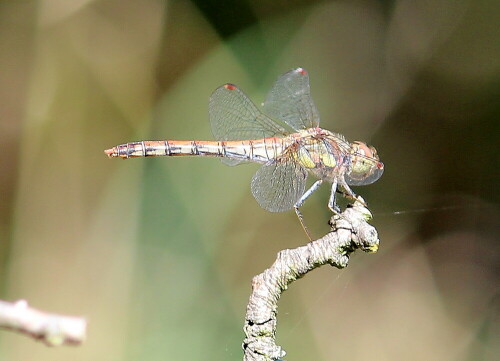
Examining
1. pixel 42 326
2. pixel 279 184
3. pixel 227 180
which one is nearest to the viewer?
pixel 42 326

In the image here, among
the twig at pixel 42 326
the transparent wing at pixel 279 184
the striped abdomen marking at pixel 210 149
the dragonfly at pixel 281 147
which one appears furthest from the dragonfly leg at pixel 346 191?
the twig at pixel 42 326

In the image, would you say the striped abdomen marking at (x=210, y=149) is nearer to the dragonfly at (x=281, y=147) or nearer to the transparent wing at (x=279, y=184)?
the dragonfly at (x=281, y=147)

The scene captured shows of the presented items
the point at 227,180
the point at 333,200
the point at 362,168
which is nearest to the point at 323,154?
the point at 362,168

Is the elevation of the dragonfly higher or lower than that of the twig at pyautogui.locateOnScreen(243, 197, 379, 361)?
higher

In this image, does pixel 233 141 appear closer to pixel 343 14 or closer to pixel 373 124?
pixel 373 124

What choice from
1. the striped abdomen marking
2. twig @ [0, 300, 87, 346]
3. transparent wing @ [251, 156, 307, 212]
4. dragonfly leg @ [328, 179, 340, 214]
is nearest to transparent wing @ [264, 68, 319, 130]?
the striped abdomen marking

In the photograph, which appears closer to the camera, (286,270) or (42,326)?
(42,326)

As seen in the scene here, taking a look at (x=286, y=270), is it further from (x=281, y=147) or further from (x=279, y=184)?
(x=281, y=147)

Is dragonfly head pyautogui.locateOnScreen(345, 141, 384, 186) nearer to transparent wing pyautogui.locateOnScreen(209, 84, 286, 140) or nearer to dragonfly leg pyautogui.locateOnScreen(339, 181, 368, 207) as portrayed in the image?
dragonfly leg pyautogui.locateOnScreen(339, 181, 368, 207)
